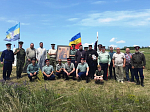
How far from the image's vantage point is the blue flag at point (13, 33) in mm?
10469

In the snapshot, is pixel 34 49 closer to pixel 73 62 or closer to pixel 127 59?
pixel 73 62

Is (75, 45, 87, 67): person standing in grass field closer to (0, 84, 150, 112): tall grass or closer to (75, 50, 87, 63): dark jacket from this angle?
(75, 50, 87, 63): dark jacket

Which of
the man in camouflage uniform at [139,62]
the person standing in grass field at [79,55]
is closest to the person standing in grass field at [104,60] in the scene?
the person standing in grass field at [79,55]

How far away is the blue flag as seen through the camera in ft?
34.3

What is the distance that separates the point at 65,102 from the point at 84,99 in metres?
0.61

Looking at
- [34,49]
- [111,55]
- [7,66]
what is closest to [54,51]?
[34,49]

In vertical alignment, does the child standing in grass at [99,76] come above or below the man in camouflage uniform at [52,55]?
below

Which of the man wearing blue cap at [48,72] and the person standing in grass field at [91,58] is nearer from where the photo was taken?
the man wearing blue cap at [48,72]

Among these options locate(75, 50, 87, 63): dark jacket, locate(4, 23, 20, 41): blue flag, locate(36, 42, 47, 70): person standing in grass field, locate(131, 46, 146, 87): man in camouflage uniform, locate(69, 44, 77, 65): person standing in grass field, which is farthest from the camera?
locate(4, 23, 20, 41): blue flag

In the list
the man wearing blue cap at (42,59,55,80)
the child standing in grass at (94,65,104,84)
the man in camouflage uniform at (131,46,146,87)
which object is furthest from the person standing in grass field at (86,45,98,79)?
the man wearing blue cap at (42,59,55,80)

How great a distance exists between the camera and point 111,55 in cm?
844

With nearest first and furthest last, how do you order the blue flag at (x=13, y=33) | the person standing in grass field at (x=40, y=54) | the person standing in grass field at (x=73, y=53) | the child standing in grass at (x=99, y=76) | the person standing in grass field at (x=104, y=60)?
the child standing in grass at (x=99, y=76) → the person standing in grass field at (x=104, y=60) → the person standing in grass field at (x=40, y=54) → the person standing in grass field at (x=73, y=53) → the blue flag at (x=13, y=33)

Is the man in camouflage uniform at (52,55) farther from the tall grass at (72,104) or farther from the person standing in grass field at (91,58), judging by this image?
the tall grass at (72,104)

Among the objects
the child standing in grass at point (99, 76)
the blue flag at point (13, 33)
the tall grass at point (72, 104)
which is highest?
the blue flag at point (13, 33)
